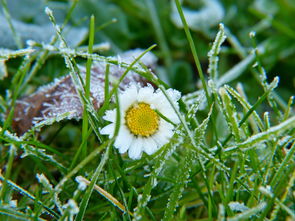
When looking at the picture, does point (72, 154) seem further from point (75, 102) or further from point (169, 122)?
point (169, 122)

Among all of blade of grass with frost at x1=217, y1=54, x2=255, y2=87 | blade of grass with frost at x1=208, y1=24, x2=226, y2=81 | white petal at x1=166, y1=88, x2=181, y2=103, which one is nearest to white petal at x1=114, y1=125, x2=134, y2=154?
white petal at x1=166, y1=88, x2=181, y2=103

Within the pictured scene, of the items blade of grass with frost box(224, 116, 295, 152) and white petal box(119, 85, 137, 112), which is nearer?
blade of grass with frost box(224, 116, 295, 152)

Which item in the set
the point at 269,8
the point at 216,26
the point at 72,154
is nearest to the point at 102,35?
the point at 216,26

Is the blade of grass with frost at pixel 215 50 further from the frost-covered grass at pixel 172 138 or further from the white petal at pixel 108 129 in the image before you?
the white petal at pixel 108 129

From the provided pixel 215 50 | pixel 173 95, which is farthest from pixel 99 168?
pixel 215 50

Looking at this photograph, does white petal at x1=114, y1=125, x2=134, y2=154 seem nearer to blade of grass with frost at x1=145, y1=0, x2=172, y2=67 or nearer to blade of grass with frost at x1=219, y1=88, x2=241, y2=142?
blade of grass with frost at x1=219, y1=88, x2=241, y2=142

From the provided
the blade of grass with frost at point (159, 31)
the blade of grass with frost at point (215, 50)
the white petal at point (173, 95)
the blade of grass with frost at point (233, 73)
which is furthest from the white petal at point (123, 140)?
the blade of grass with frost at point (159, 31)

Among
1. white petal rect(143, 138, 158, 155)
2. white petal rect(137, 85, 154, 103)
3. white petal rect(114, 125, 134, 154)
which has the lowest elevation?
white petal rect(143, 138, 158, 155)
